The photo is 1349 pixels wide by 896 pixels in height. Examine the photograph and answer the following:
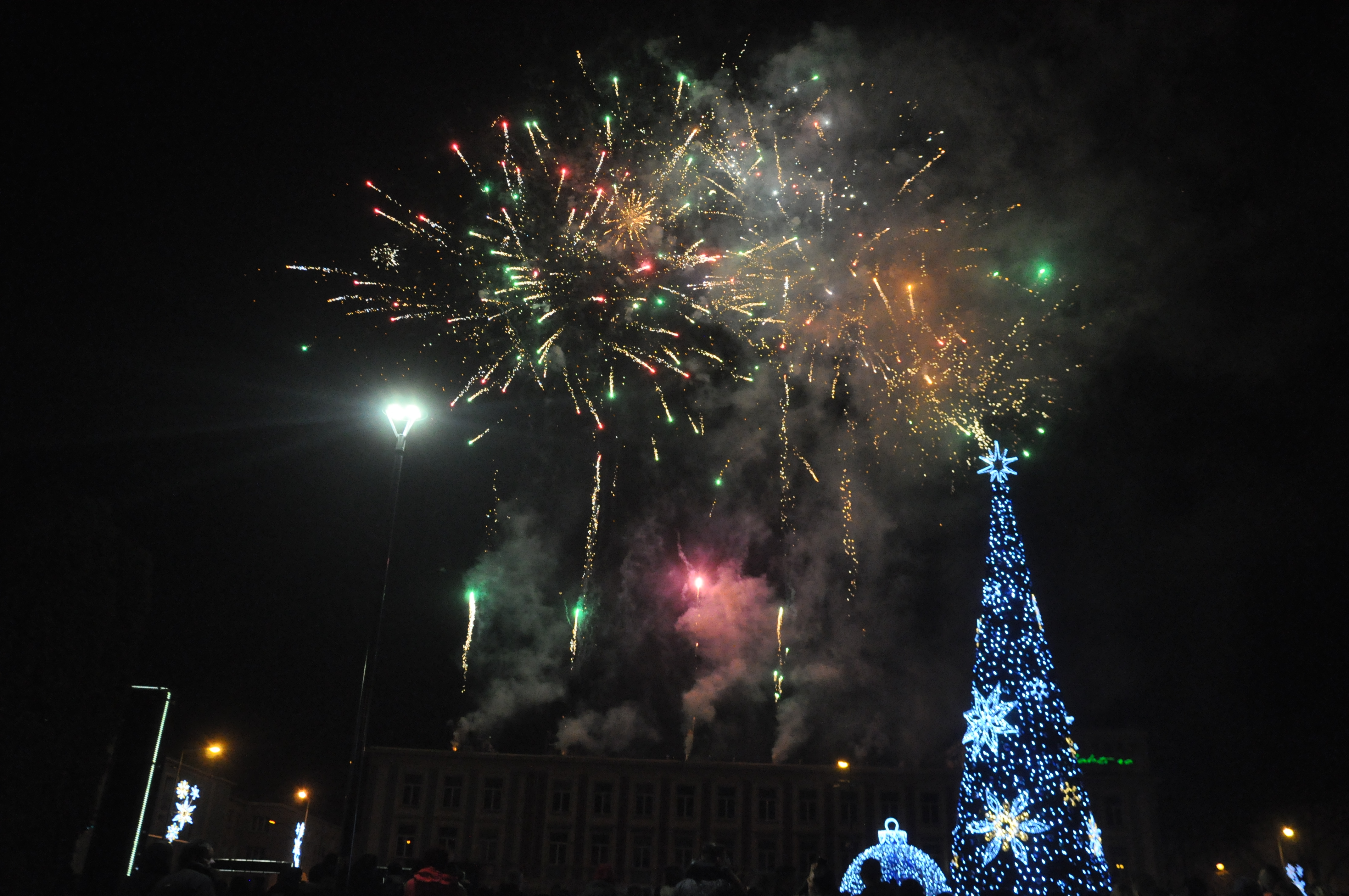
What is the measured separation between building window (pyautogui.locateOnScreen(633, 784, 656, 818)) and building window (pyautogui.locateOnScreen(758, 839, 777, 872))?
5.88 metres

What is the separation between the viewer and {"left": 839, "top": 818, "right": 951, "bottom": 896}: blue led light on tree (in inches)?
547

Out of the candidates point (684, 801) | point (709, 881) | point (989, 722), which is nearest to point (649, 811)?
point (684, 801)

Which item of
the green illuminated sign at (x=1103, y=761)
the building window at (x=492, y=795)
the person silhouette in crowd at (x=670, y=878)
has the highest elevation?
Answer: the green illuminated sign at (x=1103, y=761)

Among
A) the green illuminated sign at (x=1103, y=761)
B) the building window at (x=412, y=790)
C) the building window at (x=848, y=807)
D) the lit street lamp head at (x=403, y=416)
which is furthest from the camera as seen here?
the green illuminated sign at (x=1103, y=761)

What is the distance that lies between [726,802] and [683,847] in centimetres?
313

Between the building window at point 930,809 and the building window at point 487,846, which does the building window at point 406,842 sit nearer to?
the building window at point 487,846

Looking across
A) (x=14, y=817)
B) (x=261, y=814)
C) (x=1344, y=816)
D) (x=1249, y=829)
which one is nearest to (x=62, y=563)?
(x=14, y=817)

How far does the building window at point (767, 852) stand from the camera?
150 ft

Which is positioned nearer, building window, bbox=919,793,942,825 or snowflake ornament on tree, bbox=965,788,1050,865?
snowflake ornament on tree, bbox=965,788,1050,865

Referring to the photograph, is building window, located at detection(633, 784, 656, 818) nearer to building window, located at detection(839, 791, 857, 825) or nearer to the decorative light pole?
building window, located at detection(839, 791, 857, 825)

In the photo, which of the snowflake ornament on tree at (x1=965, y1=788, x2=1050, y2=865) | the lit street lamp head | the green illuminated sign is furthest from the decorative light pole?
→ the lit street lamp head

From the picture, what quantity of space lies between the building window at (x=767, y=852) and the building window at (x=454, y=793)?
15.7m

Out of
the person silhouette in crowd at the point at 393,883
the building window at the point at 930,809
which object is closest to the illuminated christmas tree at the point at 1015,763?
the person silhouette in crowd at the point at 393,883

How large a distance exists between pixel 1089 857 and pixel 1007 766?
1940mm
